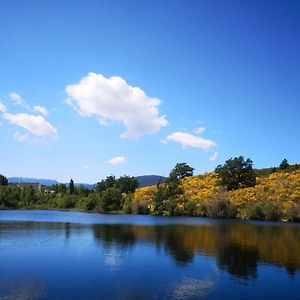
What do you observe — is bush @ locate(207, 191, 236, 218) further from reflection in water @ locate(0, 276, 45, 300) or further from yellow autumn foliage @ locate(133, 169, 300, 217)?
reflection in water @ locate(0, 276, 45, 300)

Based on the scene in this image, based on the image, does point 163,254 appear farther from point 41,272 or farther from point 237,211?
point 237,211

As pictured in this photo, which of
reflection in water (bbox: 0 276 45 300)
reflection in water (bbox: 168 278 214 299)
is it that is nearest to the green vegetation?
reflection in water (bbox: 168 278 214 299)

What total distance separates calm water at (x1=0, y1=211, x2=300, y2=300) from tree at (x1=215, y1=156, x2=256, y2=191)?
9419cm

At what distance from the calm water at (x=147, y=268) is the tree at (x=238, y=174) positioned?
3708 inches

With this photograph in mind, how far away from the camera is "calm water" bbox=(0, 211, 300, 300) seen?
31484mm

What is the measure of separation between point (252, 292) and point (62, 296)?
Result: 14752mm

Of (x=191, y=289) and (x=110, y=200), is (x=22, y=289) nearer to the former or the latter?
(x=191, y=289)

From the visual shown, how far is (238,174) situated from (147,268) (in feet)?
405

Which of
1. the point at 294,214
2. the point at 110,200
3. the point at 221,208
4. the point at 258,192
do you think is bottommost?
the point at 294,214

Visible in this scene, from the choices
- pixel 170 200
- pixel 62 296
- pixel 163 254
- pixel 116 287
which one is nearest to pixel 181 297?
pixel 116 287

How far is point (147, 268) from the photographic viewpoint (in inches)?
1646

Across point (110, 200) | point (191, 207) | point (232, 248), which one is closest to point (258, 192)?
point (191, 207)

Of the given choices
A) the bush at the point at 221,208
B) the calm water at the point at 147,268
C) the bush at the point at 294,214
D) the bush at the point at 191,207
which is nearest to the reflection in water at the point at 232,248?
the calm water at the point at 147,268

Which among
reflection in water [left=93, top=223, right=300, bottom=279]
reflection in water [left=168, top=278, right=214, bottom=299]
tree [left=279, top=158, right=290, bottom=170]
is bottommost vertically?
reflection in water [left=168, top=278, right=214, bottom=299]
